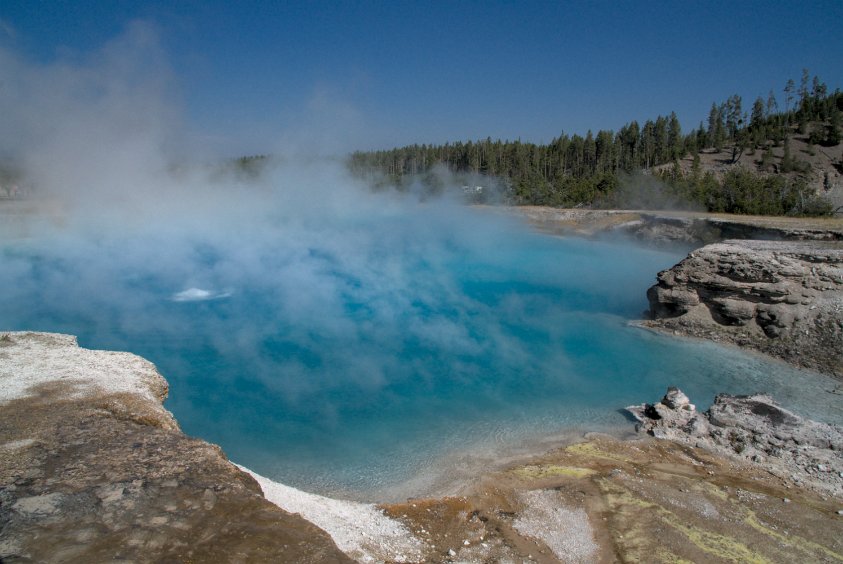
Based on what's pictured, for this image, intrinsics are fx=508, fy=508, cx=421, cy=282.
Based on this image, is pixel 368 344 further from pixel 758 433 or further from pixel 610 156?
pixel 610 156

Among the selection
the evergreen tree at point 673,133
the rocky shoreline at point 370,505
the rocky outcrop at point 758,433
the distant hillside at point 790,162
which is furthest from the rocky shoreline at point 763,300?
the evergreen tree at point 673,133

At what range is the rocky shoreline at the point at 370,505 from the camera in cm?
371

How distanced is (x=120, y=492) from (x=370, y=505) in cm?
254

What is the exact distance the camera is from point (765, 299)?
472 inches

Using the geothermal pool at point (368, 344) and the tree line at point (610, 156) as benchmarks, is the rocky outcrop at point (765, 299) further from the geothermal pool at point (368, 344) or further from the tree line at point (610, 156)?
the tree line at point (610, 156)

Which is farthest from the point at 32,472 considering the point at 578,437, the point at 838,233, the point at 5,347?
the point at 838,233

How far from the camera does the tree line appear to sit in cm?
3991

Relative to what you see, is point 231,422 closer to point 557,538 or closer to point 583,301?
point 557,538

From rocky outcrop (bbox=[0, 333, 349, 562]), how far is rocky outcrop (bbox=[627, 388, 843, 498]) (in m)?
6.30

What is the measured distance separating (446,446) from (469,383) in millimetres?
2420

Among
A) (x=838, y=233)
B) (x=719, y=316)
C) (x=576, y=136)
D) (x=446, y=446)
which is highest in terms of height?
(x=576, y=136)

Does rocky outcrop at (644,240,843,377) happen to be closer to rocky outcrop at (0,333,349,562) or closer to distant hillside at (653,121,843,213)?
rocky outcrop at (0,333,349,562)

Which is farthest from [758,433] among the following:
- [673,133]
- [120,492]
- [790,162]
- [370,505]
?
[673,133]

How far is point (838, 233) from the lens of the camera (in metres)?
14.5
